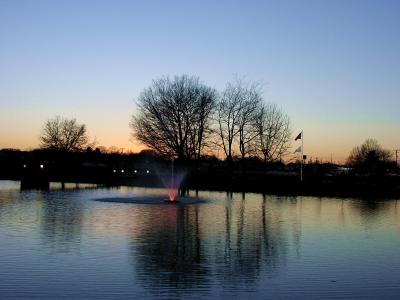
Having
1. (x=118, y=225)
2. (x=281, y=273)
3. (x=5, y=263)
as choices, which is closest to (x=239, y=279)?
(x=281, y=273)

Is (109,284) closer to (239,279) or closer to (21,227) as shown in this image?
(239,279)

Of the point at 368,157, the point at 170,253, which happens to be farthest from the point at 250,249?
the point at 368,157

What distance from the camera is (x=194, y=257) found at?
45.3 ft

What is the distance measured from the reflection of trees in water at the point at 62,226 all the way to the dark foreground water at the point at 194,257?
1.5 inches

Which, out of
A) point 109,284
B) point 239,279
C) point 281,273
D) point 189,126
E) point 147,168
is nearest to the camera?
point 109,284

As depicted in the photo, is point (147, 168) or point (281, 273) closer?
point (281, 273)

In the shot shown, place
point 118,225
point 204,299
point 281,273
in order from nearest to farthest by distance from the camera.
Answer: point 204,299 < point 281,273 < point 118,225

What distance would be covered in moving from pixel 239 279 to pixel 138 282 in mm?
2110

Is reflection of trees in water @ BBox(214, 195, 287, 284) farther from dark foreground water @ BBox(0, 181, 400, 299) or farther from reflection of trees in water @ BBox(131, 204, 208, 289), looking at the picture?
reflection of trees in water @ BBox(131, 204, 208, 289)

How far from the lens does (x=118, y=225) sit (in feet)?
66.5

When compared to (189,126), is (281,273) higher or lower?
lower

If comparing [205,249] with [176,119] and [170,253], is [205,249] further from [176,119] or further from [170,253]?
[176,119]

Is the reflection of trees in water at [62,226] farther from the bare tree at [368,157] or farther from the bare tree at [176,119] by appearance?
the bare tree at [368,157]

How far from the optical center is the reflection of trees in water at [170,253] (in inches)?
443
